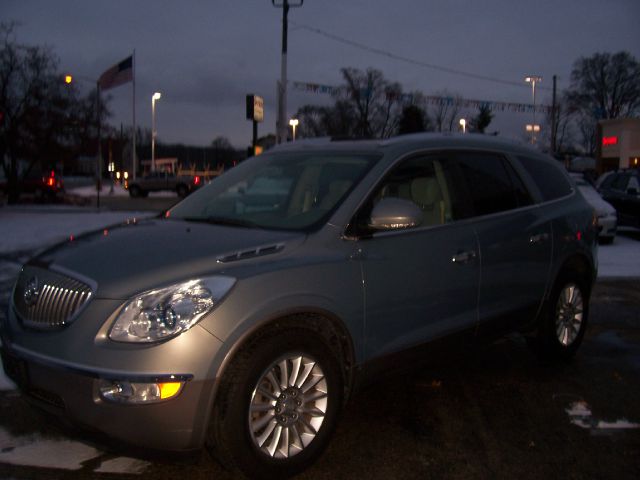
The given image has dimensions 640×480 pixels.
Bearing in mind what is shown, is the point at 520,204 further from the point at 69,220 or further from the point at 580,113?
the point at 580,113

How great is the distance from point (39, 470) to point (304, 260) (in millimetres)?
1798

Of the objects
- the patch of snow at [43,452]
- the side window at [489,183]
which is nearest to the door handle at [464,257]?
the side window at [489,183]

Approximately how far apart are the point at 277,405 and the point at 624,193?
1522 cm

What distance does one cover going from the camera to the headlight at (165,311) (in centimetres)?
294

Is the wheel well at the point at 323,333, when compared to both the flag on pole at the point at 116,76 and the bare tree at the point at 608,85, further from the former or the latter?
the bare tree at the point at 608,85

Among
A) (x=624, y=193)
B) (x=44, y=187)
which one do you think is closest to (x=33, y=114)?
(x=44, y=187)

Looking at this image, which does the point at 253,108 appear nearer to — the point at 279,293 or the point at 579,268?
the point at 579,268

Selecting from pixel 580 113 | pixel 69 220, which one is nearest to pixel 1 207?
pixel 69 220

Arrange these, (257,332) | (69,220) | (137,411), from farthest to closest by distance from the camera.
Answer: (69,220), (257,332), (137,411)

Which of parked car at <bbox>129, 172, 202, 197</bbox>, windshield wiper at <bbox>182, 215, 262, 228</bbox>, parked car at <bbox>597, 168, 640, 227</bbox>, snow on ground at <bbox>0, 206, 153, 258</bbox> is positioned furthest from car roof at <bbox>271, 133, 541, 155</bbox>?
parked car at <bbox>129, 172, 202, 197</bbox>

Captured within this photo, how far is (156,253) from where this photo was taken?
3.32 m

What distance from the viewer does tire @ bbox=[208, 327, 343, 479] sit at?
307 centimetres

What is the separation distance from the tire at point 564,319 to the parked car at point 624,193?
10.9 metres

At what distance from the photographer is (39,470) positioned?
3.50 meters
